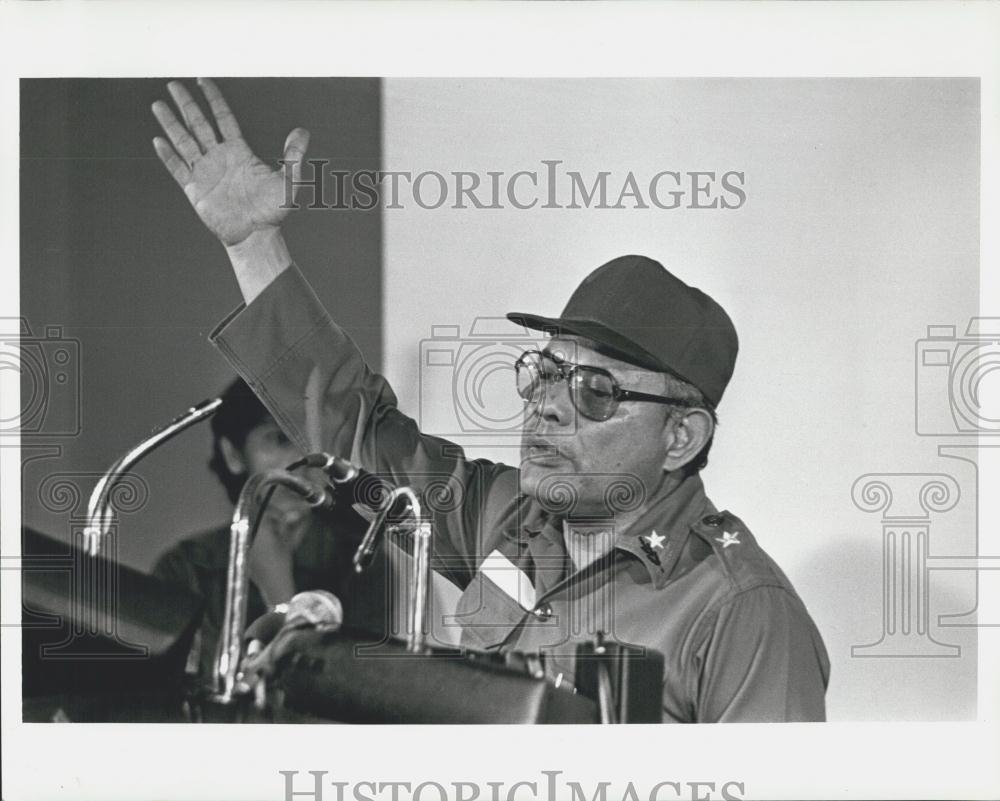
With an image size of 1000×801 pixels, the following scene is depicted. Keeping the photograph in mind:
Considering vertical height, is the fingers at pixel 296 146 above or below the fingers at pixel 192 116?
below

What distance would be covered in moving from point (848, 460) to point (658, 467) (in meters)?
0.40

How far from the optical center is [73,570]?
2312 millimetres

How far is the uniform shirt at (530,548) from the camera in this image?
2242mm

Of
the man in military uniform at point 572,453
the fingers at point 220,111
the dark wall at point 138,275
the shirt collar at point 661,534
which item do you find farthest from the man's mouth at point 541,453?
the fingers at point 220,111

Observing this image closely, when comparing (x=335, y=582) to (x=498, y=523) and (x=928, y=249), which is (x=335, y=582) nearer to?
(x=498, y=523)

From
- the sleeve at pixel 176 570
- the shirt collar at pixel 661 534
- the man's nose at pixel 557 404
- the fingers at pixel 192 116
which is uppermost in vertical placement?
the fingers at pixel 192 116

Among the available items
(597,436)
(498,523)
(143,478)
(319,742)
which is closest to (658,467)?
(597,436)

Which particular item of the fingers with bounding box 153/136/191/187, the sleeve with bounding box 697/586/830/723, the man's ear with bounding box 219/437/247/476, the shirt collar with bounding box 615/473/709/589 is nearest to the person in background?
the man's ear with bounding box 219/437/247/476

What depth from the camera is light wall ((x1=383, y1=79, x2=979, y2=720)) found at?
7.52 feet

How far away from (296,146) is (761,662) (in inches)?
54.3

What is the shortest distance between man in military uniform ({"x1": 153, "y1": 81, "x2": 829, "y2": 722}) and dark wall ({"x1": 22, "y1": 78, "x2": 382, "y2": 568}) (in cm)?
4

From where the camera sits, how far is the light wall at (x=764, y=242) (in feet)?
7.52

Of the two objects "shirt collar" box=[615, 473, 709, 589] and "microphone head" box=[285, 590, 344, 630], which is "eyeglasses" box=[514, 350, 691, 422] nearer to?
"shirt collar" box=[615, 473, 709, 589]

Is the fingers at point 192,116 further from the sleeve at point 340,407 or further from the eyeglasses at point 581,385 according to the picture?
the eyeglasses at point 581,385
